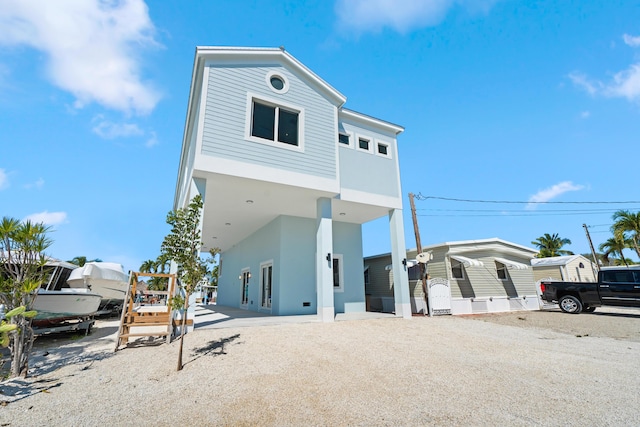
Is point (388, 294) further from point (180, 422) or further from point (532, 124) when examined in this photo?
point (180, 422)

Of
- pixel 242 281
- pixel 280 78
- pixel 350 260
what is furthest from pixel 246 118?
pixel 242 281

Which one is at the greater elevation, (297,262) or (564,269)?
(297,262)

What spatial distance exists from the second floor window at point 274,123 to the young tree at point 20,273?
5.56m

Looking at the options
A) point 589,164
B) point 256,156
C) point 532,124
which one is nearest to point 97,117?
point 256,156

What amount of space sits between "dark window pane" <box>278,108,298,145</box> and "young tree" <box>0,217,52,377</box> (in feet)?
20.6

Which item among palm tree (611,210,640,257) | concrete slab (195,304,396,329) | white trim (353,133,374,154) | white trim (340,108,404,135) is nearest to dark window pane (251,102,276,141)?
white trim (340,108,404,135)

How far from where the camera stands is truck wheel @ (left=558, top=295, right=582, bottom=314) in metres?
12.4

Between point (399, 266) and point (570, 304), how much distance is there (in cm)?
960

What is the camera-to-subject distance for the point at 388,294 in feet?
48.3

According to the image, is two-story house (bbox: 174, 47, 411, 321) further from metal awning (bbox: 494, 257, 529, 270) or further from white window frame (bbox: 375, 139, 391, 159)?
metal awning (bbox: 494, 257, 529, 270)

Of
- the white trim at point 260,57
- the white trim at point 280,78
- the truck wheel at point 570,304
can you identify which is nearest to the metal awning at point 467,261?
the truck wheel at point 570,304

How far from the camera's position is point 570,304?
41.4 ft

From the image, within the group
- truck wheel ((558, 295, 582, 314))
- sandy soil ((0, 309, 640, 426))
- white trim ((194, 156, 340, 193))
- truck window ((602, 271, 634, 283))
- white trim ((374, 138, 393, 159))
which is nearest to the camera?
sandy soil ((0, 309, 640, 426))

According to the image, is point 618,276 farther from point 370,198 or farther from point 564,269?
point 370,198
